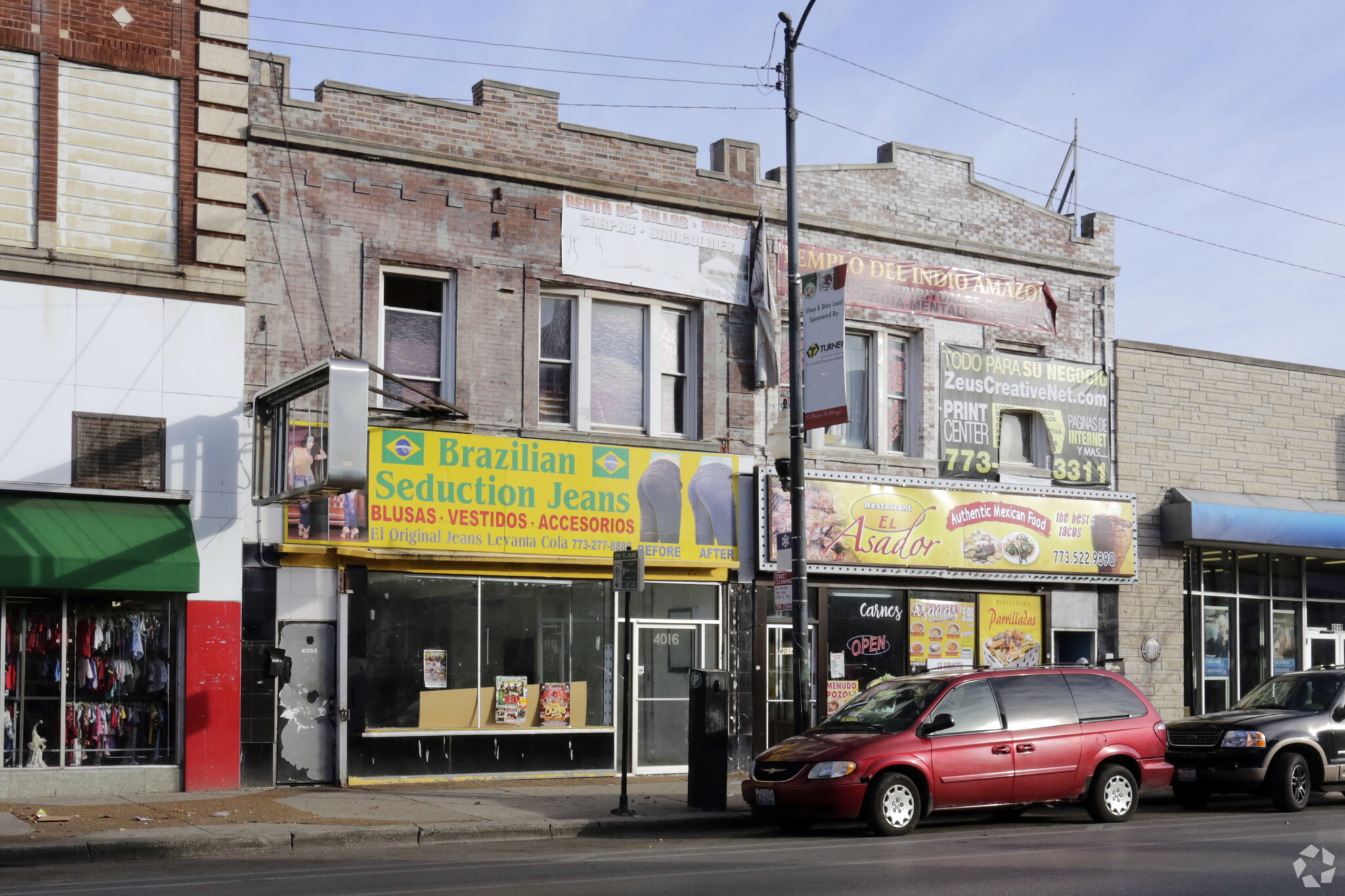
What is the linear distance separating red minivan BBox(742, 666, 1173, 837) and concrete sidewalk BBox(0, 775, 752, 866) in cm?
157

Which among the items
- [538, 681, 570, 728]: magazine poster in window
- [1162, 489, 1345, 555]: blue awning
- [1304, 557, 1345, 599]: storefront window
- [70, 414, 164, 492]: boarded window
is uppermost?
[70, 414, 164, 492]: boarded window

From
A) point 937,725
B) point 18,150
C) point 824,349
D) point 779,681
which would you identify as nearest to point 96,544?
point 18,150

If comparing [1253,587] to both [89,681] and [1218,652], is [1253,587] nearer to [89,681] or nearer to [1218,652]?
[1218,652]

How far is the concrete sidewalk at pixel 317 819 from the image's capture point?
40.8 feet

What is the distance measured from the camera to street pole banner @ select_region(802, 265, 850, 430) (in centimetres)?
1727

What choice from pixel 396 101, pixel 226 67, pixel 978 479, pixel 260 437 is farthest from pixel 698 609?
pixel 226 67

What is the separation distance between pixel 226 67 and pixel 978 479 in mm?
12430

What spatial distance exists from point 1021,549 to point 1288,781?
6.87 m

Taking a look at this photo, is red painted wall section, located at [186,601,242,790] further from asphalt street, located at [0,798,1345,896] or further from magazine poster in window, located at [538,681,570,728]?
asphalt street, located at [0,798,1345,896]

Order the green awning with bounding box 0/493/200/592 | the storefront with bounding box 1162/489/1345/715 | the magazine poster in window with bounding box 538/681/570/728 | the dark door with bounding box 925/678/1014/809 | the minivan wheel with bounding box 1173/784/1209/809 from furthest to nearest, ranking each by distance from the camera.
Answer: the storefront with bounding box 1162/489/1345/715
the magazine poster in window with bounding box 538/681/570/728
the minivan wheel with bounding box 1173/784/1209/809
the green awning with bounding box 0/493/200/592
the dark door with bounding box 925/678/1014/809

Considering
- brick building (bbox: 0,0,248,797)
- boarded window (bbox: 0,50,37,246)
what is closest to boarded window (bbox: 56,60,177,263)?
brick building (bbox: 0,0,248,797)

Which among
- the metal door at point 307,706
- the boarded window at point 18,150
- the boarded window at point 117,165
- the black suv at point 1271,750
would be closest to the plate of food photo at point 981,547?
the black suv at point 1271,750

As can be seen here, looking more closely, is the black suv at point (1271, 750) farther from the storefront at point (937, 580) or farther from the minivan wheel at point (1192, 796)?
the storefront at point (937, 580)

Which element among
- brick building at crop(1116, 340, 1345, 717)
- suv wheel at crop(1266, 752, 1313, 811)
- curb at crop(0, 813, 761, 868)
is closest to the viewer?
curb at crop(0, 813, 761, 868)
